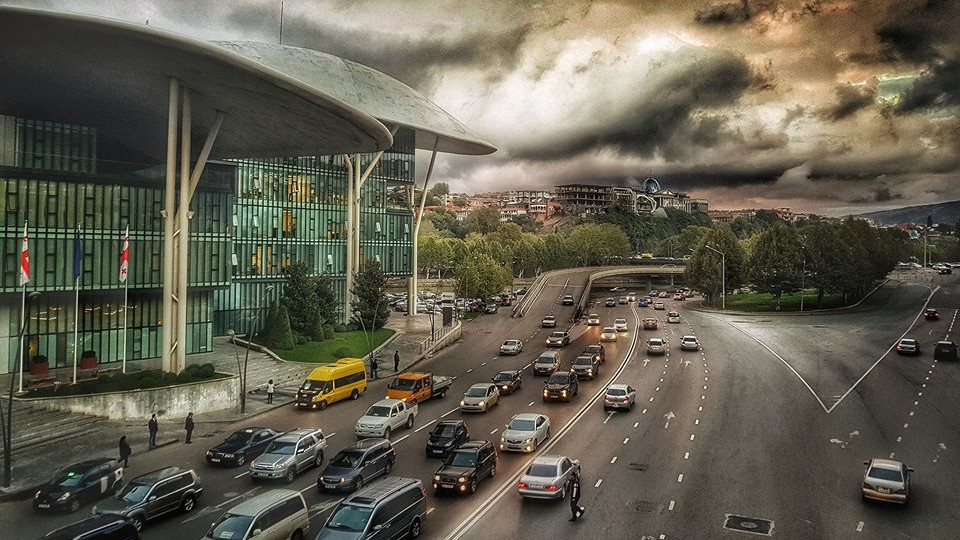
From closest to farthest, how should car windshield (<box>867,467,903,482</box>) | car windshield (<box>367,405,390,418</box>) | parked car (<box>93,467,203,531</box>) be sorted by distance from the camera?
parked car (<box>93,467,203,531</box>) < car windshield (<box>867,467,903,482</box>) < car windshield (<box>367,405,390,418</box>)

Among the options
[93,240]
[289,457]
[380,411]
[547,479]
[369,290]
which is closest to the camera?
[547,479]

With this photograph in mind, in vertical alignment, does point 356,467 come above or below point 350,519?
below

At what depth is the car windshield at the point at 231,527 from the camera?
17000mm

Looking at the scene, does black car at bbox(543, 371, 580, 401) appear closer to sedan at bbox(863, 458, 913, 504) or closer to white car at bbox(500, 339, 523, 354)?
white car at bbox(500, 339, 523, 354)

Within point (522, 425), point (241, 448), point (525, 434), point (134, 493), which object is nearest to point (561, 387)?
point (522, 425)

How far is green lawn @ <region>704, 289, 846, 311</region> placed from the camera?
86.6 m

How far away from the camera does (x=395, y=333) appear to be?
67.8 meters

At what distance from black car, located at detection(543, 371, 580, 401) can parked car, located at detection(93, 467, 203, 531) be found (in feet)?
68.7

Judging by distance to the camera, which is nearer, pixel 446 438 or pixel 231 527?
pixel 231 527

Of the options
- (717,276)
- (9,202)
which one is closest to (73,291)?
(9,202)

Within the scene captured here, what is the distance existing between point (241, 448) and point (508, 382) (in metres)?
18.5

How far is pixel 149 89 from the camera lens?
38.8 meters

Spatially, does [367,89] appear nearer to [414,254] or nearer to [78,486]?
[414,254]

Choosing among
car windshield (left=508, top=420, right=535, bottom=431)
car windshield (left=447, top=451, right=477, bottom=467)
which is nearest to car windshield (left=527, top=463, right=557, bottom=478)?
car windshield (left=447, top=451, right=477, bottom=467)
